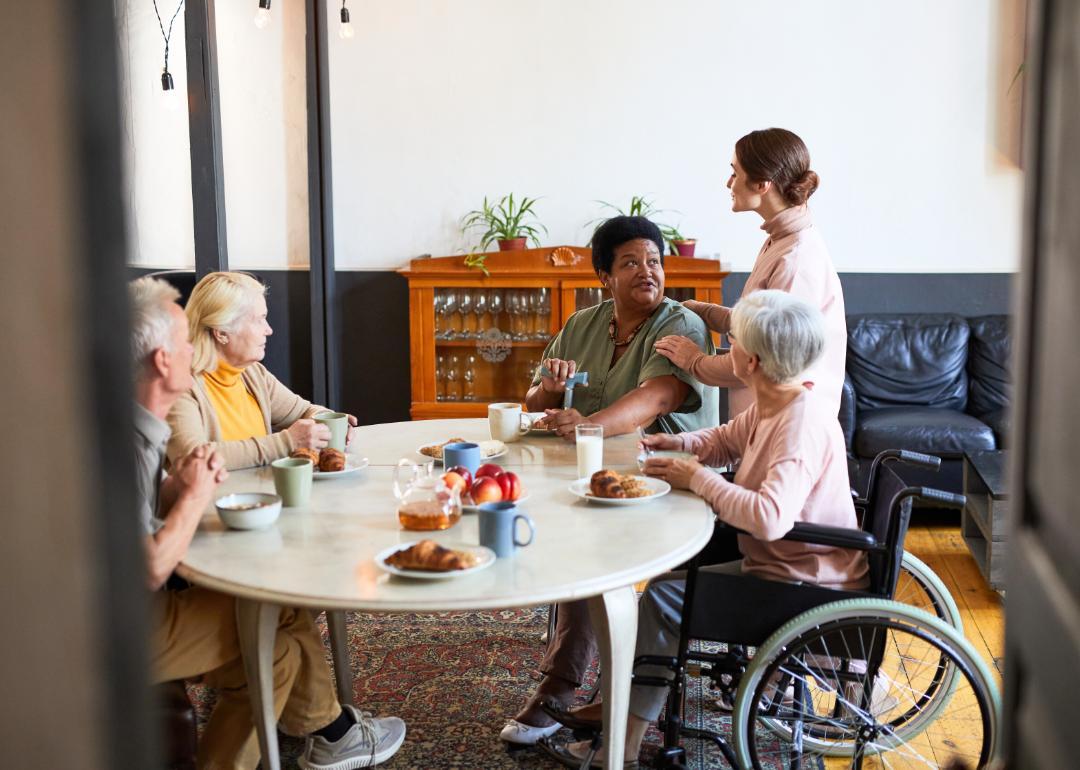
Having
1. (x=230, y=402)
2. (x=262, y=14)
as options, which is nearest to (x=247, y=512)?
(x=230, y=402)

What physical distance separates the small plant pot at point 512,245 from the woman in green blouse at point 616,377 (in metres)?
2.04

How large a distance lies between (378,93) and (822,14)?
7.45 feet

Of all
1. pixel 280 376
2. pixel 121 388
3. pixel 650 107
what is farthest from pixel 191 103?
pixel 121 388

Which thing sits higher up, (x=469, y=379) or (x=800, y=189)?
(x=800, y=189)

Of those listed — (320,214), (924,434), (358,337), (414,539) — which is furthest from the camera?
(358,337)

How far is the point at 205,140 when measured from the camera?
187 inches

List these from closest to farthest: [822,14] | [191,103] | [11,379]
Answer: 1. [11,379]
2. [191,103]
3. [822,14]

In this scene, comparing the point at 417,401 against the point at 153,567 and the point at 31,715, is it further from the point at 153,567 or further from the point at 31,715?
the point at 31,715

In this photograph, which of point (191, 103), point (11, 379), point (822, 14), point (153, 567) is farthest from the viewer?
point (822, 14)

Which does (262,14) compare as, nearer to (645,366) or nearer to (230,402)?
(230,402)

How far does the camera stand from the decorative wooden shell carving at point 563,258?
4887mm

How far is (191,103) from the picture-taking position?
4.66m

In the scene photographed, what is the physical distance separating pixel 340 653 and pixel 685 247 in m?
2.97

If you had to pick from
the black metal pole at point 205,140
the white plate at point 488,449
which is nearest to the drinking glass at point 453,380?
the black metal pole at point 205,140
